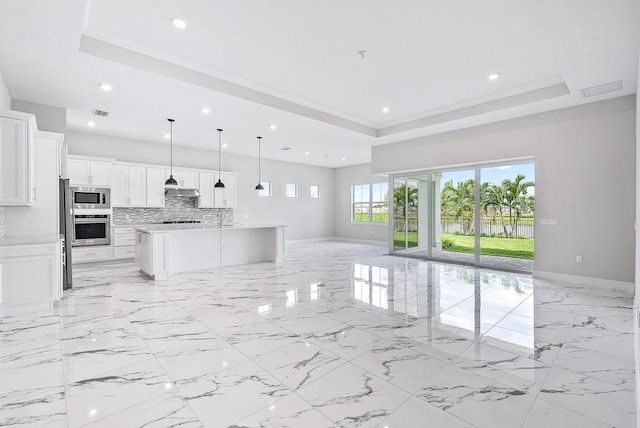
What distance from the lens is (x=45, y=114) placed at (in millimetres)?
5020

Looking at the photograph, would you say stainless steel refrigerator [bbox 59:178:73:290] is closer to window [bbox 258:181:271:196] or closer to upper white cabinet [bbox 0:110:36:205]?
upper white cabinet [bbox 0:110:36:205]

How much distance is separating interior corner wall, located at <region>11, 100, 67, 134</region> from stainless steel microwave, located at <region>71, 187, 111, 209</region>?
70.0 inches

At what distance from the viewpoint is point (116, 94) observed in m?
4.67

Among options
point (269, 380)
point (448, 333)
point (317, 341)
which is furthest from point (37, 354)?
point (448, 333)

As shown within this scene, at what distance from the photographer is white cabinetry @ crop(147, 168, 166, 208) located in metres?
7.55

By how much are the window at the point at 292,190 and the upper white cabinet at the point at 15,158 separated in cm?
757

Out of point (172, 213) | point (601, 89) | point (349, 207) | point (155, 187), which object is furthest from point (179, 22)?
point (349, 207)

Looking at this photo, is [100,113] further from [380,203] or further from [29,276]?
[380,203]

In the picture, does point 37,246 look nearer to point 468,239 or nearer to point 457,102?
point 457,102

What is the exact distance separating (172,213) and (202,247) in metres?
2.64

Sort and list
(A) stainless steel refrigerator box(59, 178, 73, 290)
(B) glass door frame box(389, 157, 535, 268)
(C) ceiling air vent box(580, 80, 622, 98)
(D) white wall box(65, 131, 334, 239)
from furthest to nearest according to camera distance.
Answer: (D) white wall box(65, 131, 334, 239) < (B) glass door frame box(389, 157, 535, 268) < (A) stainless steel refrigerator box(59, 178, 73, 290) < (C) ceiling air vent box(580, 80, 622, 98)

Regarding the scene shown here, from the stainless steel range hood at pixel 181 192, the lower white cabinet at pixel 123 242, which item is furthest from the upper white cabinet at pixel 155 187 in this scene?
the lower white cabinet at pixel 123 242

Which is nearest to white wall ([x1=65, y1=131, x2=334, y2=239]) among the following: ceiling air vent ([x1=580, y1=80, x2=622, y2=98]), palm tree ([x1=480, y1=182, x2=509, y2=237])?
palm tree ([x1=480, y1=182, x2=509, y2=237])

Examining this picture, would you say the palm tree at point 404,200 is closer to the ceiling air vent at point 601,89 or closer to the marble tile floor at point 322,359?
the marble tile floor at point 322,359
